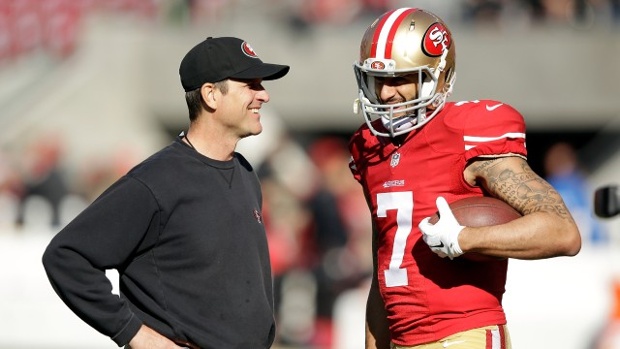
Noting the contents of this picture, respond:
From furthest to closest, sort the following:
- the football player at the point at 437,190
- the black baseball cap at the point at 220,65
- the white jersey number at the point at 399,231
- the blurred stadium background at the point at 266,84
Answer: the blurred stadium background at the point at 266,84 → the black baseball cap at the point at 220,65 → the white jersey number at the point at 399,231 → the football player at the point at 437,190

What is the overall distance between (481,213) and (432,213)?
237 mm

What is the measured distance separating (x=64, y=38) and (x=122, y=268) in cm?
1402

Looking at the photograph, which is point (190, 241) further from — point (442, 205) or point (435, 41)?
point (435, 41)

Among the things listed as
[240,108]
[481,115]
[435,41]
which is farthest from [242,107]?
[481,115]

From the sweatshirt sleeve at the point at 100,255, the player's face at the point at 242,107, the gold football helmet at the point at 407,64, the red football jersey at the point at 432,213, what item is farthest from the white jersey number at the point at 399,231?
the sweatshirt sleeve at the point at 100,255

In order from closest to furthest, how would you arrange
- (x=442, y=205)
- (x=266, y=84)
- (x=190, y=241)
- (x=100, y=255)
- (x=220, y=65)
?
(x=442, y=205)
(x=100, y=255)
(x=190, y=241)
(x=220, y=65)
(x=266, y=84)

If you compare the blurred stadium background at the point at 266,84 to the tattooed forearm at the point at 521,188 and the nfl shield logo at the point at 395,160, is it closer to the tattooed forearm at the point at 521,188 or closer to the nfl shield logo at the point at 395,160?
the nfl shield logo at the point at 395,160

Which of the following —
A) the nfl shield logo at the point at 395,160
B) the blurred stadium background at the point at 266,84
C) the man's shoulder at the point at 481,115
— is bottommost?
the blurred stadium background at the point at 266,84

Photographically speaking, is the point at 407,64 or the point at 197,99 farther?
the point at 197,99

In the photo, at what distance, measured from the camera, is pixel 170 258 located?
13.8 feet

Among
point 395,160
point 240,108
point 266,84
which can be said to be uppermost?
point 240,108

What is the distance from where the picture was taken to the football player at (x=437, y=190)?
3859 millimetres

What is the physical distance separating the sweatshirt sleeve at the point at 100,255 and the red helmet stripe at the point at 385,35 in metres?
1.03

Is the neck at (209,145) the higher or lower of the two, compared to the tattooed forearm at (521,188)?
higher
